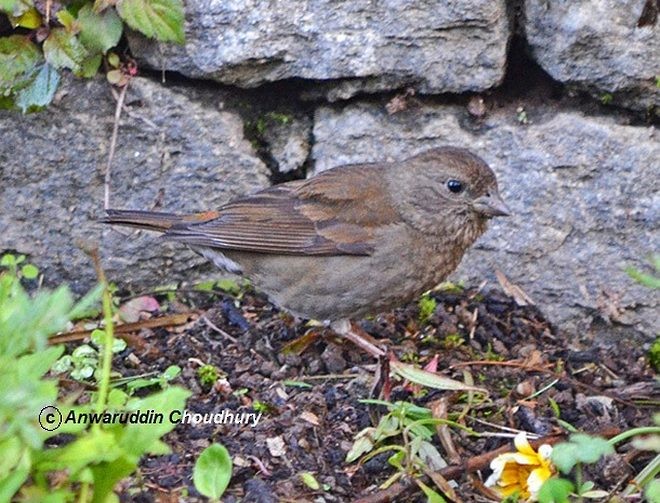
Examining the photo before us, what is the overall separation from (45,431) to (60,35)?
220cm

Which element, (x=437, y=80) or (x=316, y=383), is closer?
(x=316, y=383)

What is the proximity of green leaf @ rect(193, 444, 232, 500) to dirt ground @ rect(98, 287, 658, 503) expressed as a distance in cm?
35

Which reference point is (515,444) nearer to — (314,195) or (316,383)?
(316,383)

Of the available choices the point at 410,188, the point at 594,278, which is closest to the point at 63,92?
the point at 410,188

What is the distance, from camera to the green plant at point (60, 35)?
15.8ft

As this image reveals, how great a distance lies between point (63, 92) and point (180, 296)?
1.08 m

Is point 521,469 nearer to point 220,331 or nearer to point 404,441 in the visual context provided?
point 404,441

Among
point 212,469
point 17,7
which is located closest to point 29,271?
point 17,7

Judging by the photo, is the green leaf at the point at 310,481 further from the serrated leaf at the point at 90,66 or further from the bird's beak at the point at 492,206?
the serrated leaf at the point at 90,66

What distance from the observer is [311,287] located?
511cm

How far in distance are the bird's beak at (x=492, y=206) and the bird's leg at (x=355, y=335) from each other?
75cm

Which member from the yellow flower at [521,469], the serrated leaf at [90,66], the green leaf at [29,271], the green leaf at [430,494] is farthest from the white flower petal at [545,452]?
the serrated leaf at [90,66]

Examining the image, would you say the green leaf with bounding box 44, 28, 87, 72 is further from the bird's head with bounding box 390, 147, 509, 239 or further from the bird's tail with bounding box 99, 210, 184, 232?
the bird's head with bounding box 390, 147, 509, 239

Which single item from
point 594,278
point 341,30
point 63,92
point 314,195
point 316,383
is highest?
point 341,30
